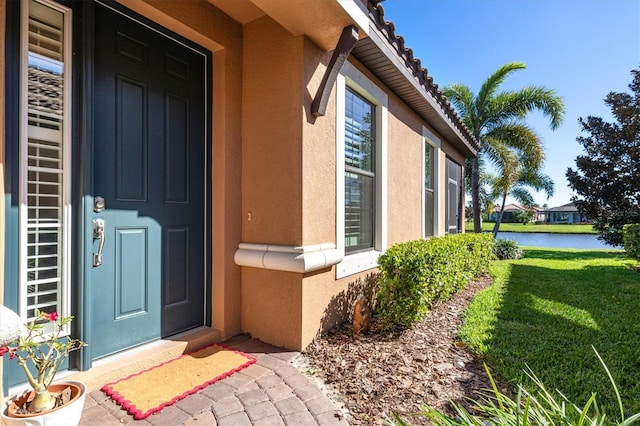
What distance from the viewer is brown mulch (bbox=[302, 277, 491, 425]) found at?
2398 millimetres

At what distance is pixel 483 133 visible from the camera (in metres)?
14.1

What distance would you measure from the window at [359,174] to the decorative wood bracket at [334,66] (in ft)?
3.44

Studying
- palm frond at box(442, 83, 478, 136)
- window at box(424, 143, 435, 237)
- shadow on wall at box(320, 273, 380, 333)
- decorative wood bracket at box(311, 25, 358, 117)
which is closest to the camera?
decorative wood bracket at box(311, 25, 358, 117)

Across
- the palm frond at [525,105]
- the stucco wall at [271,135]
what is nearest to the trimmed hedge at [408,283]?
the stucco wall at [271,135]

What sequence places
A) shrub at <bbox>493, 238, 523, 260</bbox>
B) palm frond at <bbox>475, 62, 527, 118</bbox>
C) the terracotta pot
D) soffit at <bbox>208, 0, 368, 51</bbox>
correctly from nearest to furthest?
the terracotta pot < soffit at <bbox>208, 0, 368, 51</bbox> < shrub at <bbox>493, 238, 523, 260</bbox> < palm frond at <bbox>475, 62, 527, 118</bbox>

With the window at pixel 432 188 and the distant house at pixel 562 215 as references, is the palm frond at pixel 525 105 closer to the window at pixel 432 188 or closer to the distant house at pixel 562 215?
the window at pixel 432 188

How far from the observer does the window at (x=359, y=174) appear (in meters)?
4.40

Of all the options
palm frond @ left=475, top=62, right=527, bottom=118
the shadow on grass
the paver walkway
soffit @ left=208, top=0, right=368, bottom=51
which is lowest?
the shadow on grass

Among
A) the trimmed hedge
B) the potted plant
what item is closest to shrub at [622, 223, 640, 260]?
the trimmed hedge

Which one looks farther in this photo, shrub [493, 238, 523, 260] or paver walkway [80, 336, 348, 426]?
shrub [493, 238, 523, 260]

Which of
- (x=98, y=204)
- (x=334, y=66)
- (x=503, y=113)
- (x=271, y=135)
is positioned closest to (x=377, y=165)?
(x=334, y=66)

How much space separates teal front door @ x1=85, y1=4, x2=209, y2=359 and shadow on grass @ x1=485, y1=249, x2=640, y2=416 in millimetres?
3338

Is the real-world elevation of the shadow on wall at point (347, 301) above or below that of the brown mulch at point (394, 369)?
above

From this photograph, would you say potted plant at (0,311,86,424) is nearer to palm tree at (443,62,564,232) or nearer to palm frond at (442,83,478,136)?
palm tree at (443,62,564,232)
